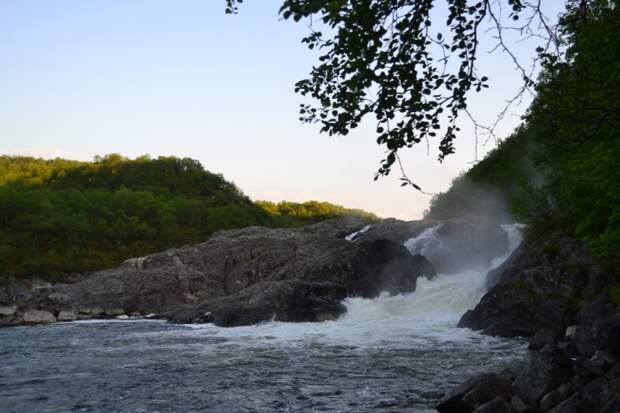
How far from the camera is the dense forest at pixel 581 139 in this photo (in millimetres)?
9491

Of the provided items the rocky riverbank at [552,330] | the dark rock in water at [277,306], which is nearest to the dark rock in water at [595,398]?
the rocky riverbank at [552,330]

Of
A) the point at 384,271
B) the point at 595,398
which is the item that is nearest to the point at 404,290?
the point at 384,271

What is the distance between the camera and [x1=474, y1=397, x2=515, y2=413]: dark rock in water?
37.6 feet

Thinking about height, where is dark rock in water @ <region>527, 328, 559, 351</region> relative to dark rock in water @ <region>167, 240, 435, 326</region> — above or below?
below

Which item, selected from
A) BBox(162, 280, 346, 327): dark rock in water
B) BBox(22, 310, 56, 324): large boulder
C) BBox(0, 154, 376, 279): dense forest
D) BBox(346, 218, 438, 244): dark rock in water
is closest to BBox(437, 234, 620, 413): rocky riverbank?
BBox(162, 280, 346, 327): dark rock in water

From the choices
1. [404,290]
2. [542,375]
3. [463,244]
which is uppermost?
[463,244]

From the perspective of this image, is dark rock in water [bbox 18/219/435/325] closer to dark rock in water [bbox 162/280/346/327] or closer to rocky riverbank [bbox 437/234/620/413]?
dark rock in water [bbox 162/280/346/327]

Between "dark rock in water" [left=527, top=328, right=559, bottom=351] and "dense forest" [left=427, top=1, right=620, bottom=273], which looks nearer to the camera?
"dense forest" [left=427, top=1, right=620, bottom=273]

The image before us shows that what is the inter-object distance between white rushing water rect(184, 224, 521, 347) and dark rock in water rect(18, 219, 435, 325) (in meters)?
1.50

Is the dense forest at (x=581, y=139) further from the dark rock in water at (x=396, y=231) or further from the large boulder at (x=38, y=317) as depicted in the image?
the large boulder at (x=38, y=317)

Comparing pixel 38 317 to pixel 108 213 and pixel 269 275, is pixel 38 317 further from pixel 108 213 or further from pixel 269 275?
pixel 108 213

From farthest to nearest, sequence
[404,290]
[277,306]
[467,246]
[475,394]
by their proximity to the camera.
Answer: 1. [467,246]
2. [404,290]
3. [277,306]
4. [475,394]

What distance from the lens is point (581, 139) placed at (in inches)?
411

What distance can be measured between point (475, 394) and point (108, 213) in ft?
374
